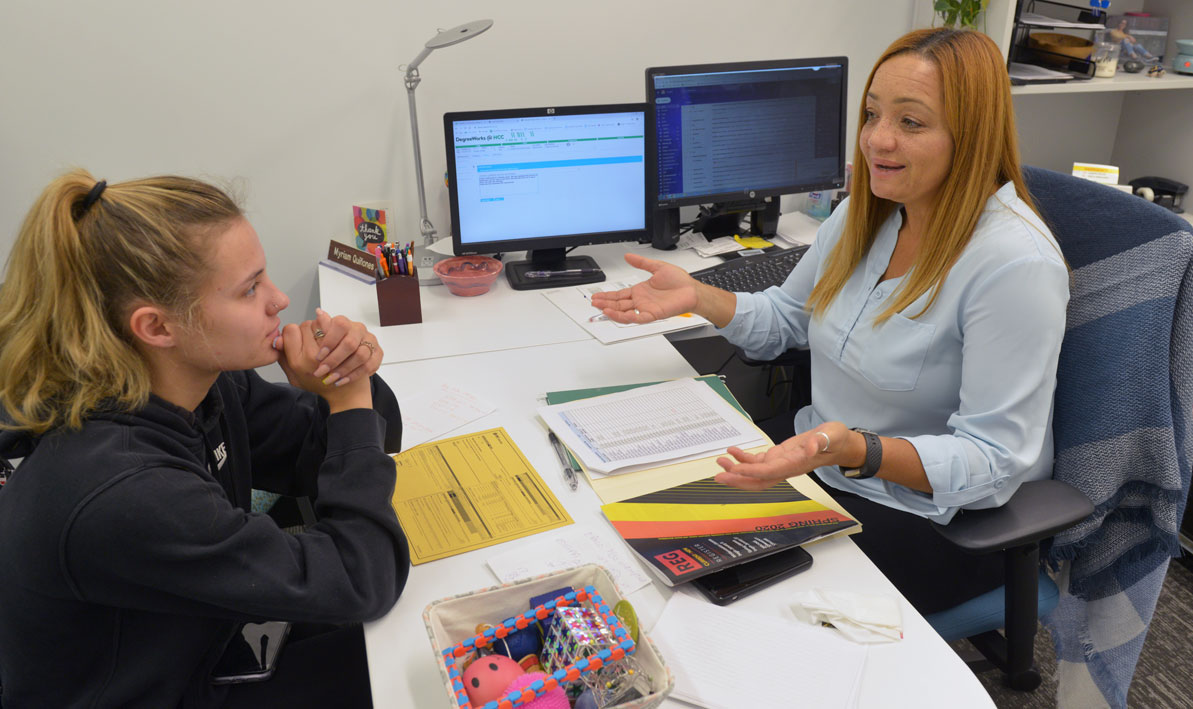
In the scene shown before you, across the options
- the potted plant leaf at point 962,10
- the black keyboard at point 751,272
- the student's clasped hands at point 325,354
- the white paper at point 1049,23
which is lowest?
the black keyboard at point 751,272

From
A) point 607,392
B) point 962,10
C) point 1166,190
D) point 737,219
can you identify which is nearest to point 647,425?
→ point 607,392

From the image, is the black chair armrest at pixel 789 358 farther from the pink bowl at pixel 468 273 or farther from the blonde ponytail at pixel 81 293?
the blonde ponytail at pixel 81 293

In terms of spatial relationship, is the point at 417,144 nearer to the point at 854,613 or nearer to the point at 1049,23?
the point at 854,613

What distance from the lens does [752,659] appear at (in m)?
0.96

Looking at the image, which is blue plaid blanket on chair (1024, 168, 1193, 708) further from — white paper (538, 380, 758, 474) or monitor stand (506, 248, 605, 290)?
monitor stand (506, 248, 605, 290)

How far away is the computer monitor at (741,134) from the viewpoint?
2.14 meters

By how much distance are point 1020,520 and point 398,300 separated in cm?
126

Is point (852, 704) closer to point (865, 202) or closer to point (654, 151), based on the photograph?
point (865, 202)

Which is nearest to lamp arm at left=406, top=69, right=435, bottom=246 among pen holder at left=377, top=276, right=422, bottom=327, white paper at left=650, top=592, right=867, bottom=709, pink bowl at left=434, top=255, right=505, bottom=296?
pink bowl at left=434, top=255, right=505, bottom=296

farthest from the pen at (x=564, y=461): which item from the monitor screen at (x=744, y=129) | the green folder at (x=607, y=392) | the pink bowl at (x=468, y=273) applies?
the monitor screen at (x=744, y=129)

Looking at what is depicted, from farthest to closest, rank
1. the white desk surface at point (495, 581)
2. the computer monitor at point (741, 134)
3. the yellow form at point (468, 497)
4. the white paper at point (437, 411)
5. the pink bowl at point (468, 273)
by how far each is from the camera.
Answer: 1. the computer monitor at point (741, 134)
2. the pink bowl at point (468, 273)
3. the white paper at point (437, 411)
4. the yellow form at point (468, 497)
5. the white desk surface at point (495, 581)

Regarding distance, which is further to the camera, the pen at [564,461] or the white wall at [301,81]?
the white wall at [301,81]

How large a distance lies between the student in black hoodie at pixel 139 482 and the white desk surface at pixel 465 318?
68 cm

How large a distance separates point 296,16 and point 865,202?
1452 mm
